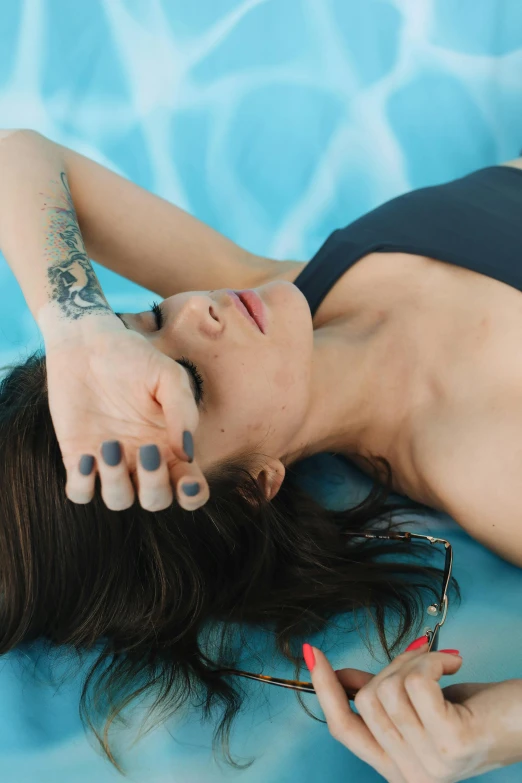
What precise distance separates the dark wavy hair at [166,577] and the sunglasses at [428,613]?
0.09 ft

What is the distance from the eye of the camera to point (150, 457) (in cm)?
76

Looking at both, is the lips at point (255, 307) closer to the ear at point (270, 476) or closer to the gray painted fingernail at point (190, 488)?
the ear at point (270, 476)

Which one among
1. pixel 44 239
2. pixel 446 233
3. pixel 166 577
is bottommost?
pixel 166 577

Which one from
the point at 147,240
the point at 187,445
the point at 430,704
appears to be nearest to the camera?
the point at 430,704

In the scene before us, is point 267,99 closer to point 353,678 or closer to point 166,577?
point 166,577

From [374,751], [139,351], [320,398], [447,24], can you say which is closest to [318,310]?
[320,398]

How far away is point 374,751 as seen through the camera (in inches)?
29.0

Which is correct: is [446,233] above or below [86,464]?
above

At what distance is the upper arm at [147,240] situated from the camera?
4.55 feet

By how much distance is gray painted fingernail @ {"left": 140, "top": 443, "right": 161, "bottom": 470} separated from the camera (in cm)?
76

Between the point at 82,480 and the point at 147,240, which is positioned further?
the point at 147,240

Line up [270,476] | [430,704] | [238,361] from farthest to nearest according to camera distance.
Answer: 1. [270,476]
2. [238,361]
3. [430,704]

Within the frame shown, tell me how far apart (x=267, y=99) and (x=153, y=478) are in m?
1.54

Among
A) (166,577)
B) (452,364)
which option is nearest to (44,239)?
(166,577)
